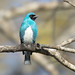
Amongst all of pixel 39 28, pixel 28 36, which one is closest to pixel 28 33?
pixel 28 36

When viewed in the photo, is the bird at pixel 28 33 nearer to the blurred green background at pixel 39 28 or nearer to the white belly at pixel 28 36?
→ the white belly at pixel 28 36

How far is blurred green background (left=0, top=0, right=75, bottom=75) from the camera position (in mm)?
8891

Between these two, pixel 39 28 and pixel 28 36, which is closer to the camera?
pixel 28 36

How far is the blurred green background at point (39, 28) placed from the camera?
8.89 meters

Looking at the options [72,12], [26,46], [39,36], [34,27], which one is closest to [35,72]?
[39,36]

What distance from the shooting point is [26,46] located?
508 centimetres

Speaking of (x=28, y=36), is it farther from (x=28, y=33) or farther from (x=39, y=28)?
(x=39, y=28)

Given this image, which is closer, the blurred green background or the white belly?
the white belly

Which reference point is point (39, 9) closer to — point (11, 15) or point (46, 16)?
point (11, 15)

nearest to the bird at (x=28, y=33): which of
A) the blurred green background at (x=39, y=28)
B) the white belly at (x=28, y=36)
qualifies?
the white belly at (x=28, y=36)

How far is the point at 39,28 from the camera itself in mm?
10188

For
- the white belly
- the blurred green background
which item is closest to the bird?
the white belly

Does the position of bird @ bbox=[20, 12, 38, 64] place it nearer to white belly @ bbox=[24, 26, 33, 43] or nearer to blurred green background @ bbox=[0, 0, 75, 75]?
white belly @ bbox=[24, 26, 33, 43]

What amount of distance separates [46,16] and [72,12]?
787mm
